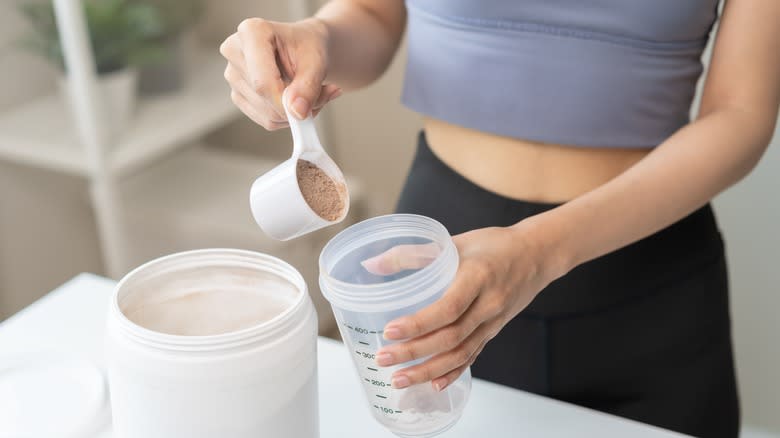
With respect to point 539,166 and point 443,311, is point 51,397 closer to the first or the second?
point 443,311

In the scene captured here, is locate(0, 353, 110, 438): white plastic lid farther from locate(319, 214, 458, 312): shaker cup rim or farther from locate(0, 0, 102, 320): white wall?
locate(0, 0, 102, 320): white wall

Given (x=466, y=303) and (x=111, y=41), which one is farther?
(x=111, y=41)

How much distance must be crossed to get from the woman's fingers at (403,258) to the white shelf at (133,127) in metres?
1.02

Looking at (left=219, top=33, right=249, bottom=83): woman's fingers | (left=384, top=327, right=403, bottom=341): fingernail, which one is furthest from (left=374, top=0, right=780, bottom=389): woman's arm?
(left=219, top=33, right=249, bottom=83): woman's fingers

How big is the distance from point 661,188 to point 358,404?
313 millimetres

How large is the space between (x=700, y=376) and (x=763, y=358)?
671 millimetres

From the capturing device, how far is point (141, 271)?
654mm

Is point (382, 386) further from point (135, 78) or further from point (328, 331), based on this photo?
point (328, 331)

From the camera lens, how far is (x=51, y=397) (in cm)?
78

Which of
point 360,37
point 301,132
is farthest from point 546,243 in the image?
point 360,37

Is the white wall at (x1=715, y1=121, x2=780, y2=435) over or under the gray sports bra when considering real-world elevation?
under

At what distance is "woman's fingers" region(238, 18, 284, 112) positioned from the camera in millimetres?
723

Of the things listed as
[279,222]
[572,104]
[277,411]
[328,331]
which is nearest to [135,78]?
[328,331]

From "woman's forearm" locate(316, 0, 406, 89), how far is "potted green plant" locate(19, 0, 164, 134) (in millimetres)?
661
